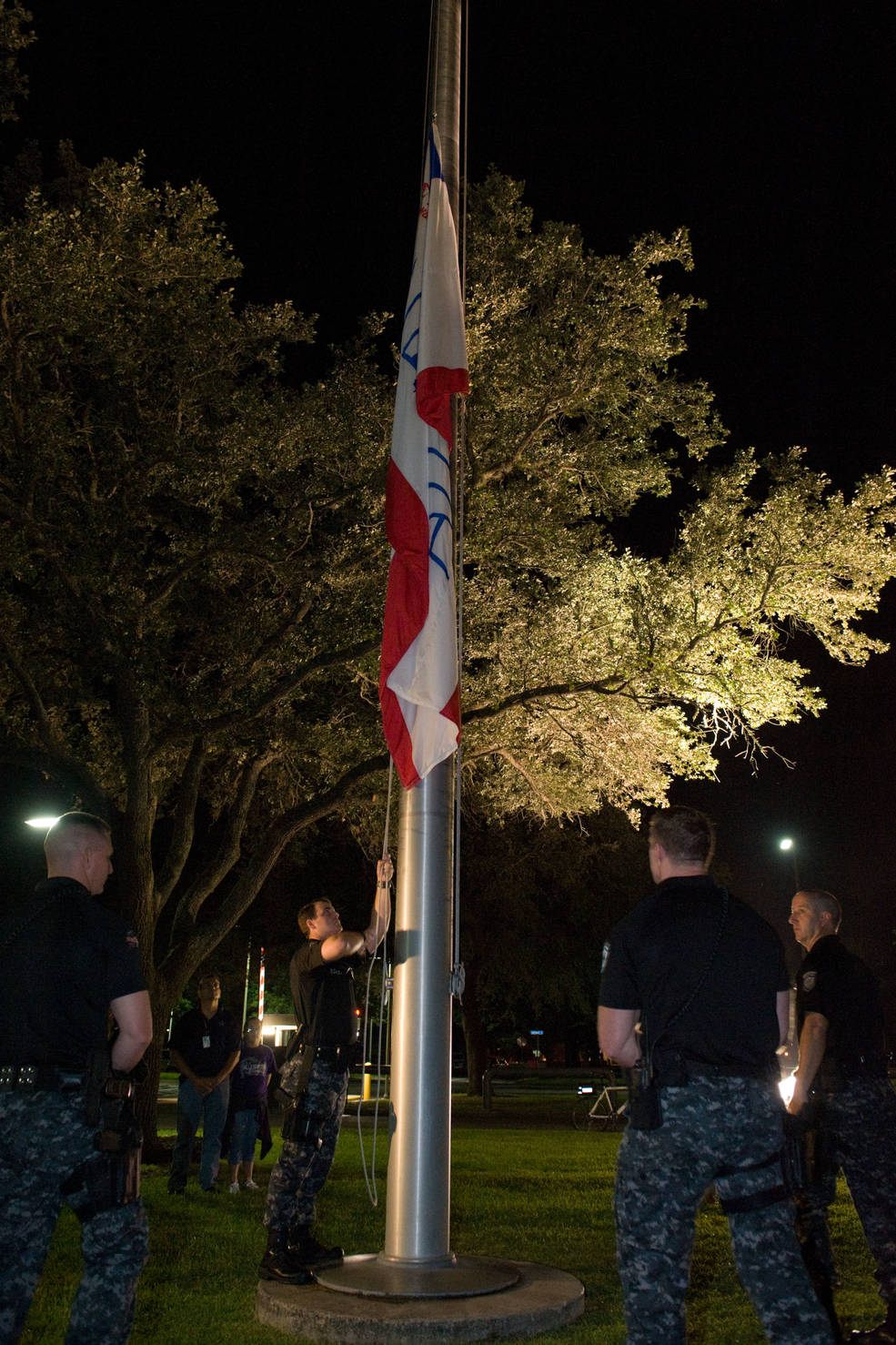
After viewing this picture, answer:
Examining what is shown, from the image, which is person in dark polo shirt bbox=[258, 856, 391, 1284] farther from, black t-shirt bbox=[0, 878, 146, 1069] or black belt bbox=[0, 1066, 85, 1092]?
black belt bbox=[0, 1066, 85, 1092]

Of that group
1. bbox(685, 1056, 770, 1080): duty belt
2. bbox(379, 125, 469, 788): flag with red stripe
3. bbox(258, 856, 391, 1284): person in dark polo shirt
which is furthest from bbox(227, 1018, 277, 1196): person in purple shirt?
bbox(685, 1056, 770, 1080): duty belt

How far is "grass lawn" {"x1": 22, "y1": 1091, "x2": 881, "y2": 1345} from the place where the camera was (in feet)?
19.2

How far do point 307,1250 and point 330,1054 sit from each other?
1.07 m

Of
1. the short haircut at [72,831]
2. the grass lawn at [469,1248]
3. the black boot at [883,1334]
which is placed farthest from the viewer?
the grass lawn at [469,1248]

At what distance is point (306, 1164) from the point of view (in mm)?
6441

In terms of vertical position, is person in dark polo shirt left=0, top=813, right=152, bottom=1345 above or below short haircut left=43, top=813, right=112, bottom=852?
below

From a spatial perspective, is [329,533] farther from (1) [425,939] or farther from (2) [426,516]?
(1) [425,939]

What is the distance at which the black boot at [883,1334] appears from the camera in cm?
531

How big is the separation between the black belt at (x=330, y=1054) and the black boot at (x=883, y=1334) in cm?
298

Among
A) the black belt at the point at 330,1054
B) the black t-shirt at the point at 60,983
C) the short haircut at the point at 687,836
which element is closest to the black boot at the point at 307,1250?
the black belt at the point at 330,1054

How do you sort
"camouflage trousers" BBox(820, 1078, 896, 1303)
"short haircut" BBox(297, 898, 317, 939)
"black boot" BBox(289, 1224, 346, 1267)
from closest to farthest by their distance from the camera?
"camouflage trousers" BBox(820, 1078, 896, 1303) < "black boot" BBox(289, 1224, 346, 1267) < "short haircut" BBox(297, 898, 317, 939)

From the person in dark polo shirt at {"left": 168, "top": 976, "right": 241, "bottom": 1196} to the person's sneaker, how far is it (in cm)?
458

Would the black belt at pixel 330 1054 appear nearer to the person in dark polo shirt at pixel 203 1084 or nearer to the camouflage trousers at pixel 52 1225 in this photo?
the camouflage trousers at pixel 52 1225

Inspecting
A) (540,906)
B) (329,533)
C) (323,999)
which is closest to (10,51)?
(329,533)
